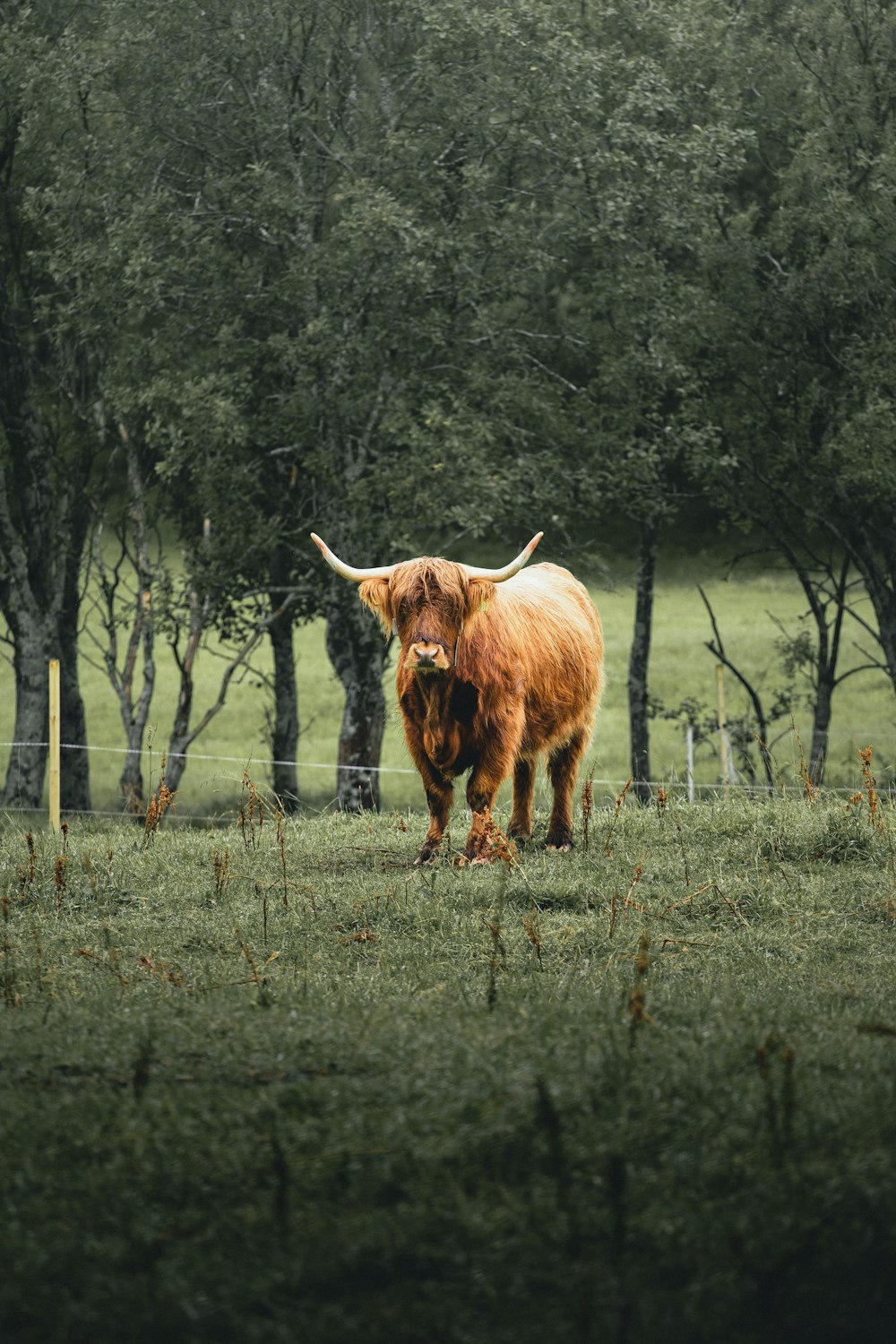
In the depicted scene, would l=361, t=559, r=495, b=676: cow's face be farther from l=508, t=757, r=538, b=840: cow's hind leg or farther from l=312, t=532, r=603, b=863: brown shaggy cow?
l=508, t=757, r=538, b=840: cow's hind leg

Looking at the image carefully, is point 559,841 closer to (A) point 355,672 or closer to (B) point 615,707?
(A) point 355,672

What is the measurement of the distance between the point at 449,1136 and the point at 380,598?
231 inches

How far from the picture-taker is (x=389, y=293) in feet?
63.2

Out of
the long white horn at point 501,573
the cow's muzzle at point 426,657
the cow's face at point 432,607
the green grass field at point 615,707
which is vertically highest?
the long white horn at point 501,573

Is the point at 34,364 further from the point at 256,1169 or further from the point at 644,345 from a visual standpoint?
the point at 256,1169

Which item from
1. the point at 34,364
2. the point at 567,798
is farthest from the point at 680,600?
the point at 567,798

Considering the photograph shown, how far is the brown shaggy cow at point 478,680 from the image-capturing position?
9.49 m

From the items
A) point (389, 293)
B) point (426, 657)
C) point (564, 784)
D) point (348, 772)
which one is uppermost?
point (389, 293)

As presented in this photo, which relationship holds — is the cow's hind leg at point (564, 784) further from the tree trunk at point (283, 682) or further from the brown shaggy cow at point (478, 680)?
the tree trunk at point (283, 682)

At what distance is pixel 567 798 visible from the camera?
10977 millimetres

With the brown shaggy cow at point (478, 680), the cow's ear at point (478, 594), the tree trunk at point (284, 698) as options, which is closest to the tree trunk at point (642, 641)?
the tree trunk at point (284, 698)

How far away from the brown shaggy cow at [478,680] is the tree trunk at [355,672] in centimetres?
855

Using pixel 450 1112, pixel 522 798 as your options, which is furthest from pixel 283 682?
pixel 450 1112

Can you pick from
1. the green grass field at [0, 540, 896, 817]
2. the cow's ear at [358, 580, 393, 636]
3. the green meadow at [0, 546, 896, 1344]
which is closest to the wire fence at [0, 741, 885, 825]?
the green grass field at [0, 540, 896, 817]
